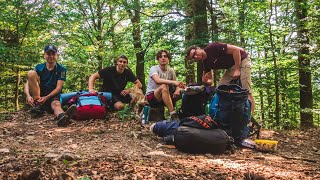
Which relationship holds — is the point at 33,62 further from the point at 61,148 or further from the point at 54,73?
the point at 61,148

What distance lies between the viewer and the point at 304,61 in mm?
9250

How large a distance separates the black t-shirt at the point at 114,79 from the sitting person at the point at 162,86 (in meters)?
0.99

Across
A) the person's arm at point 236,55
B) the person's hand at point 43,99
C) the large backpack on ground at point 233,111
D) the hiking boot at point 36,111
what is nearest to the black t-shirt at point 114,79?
the person's hand at point 43,99

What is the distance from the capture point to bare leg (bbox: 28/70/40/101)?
6466mm

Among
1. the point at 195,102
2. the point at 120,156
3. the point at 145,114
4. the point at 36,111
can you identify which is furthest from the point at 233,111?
the point at 36,111

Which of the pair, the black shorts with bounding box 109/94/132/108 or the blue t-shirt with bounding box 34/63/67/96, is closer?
the blue t-shirt with bounding box 34/63/67/96

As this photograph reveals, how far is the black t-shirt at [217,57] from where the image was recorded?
17.9 ft

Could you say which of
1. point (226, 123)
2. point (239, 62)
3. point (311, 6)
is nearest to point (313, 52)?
point (311, 6)

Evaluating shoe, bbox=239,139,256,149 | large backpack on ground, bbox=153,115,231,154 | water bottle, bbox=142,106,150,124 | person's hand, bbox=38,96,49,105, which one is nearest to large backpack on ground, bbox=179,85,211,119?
water bottle, bbox=142,106,150,124

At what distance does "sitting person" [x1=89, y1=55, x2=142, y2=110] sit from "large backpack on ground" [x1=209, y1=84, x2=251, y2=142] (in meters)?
3.21

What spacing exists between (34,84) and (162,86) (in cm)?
280

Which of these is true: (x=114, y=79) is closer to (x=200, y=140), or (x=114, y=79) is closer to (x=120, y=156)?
(x=200, y=140)

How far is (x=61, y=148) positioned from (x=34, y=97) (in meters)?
3.07

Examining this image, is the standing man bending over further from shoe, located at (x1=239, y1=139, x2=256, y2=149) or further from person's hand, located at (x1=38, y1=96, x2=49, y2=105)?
person's hand, located at (x1=38, y1=96, x2=49, y2=105)
